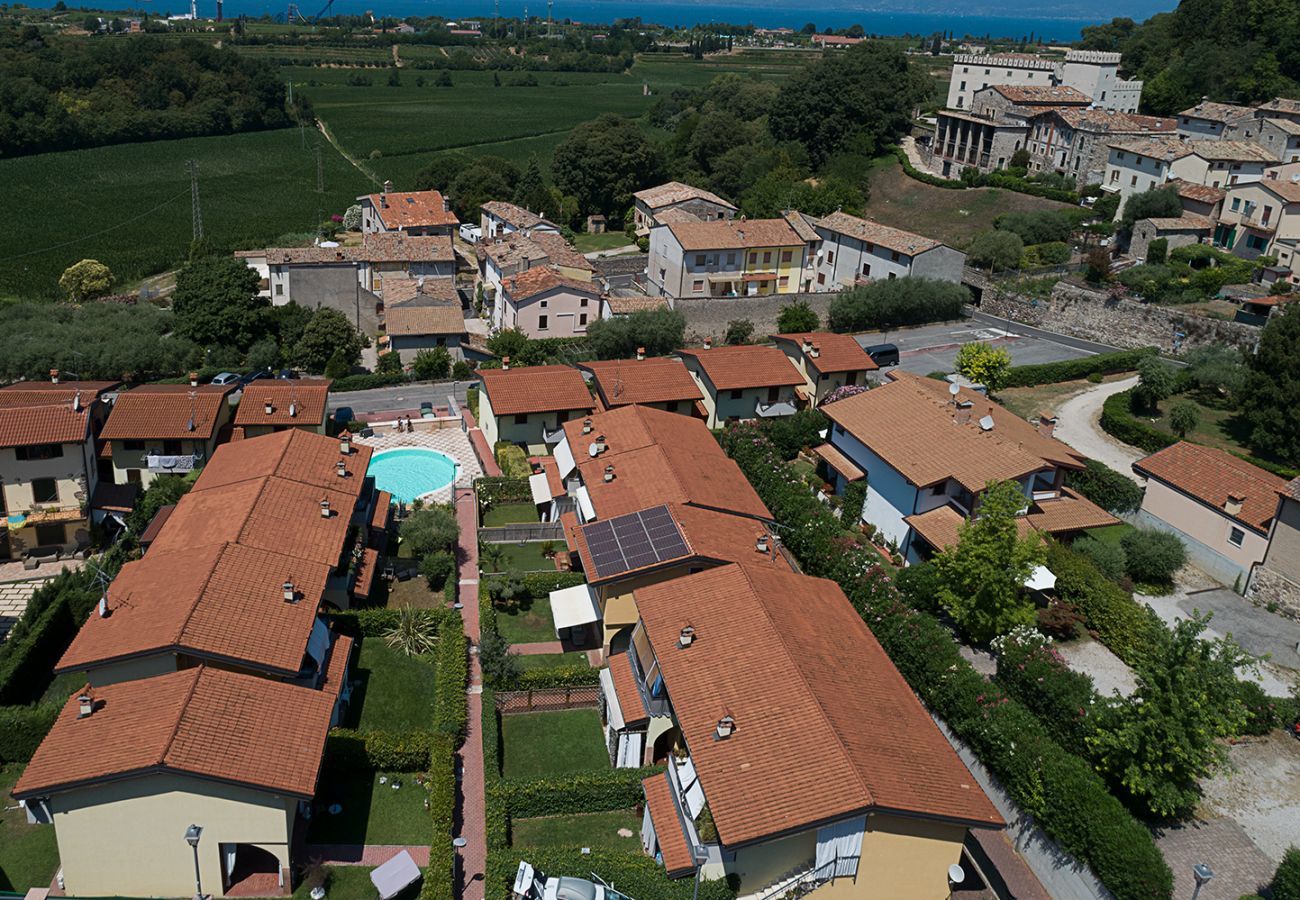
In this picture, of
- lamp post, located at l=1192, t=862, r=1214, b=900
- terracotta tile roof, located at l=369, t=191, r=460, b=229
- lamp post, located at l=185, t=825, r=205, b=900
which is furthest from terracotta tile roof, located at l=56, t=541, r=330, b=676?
terracotta tile roof, located at l=369, t=191, r=460, b=229

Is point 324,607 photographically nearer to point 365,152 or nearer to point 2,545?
point 2,545

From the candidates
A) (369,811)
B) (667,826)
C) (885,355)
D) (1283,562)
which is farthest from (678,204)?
(667,826)

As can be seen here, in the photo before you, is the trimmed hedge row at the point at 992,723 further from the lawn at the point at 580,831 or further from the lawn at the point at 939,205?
the lawn at the point at 939,205

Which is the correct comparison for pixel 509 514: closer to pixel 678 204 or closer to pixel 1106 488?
pixel 1106 488

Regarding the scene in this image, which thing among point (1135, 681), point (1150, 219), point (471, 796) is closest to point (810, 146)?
point (1150, 219)

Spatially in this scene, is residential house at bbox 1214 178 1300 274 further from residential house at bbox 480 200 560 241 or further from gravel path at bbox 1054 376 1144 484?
residential house at bbox 480 200 560 241
